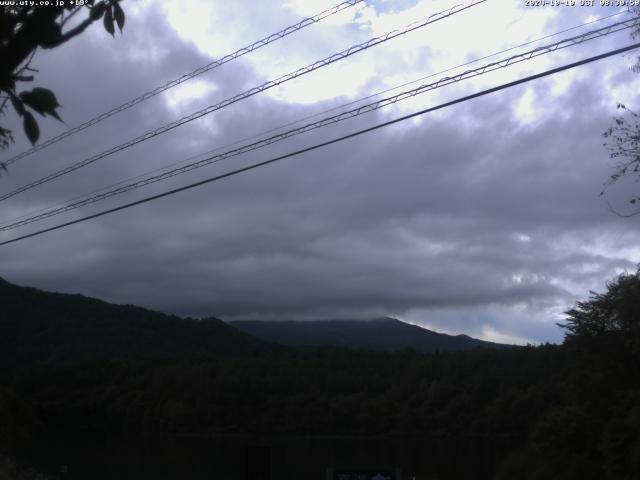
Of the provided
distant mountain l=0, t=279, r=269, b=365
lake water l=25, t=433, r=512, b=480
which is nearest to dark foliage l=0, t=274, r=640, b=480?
distant mountain l=0, t=279, r=269, b=365

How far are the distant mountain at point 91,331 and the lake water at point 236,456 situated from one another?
45.8 feet

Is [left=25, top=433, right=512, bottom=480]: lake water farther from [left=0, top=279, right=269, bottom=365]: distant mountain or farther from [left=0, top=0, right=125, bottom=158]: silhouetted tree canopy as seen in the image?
[left=0, top=0, right=125, bottom=158]: silhouetted tree canopy

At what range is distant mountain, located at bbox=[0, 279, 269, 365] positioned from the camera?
83188 millimetres

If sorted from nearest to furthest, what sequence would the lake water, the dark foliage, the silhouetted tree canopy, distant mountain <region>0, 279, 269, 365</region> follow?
the silhouetted tree canopy < the lake water < the dark foliage < distant mountain <region>0, 279, 269, 365</region>

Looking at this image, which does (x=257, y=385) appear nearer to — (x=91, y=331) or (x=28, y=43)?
(x=91, y=331)

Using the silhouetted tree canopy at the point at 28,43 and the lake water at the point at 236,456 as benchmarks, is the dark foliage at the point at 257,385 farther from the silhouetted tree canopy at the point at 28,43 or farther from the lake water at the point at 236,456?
the silhouetted tree canopy at the point at 28,43

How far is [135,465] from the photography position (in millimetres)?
54188

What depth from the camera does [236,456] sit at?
63250mm

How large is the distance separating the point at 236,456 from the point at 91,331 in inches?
1991

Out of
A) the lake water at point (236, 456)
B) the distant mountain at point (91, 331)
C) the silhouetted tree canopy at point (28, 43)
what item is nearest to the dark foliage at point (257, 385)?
the distant mountain at point (91, 331)

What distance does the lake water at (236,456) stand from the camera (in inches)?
1850

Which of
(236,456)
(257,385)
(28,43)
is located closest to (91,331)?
(257,385)

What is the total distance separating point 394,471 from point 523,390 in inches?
2887

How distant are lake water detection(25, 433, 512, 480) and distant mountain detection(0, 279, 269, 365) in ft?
45.8
